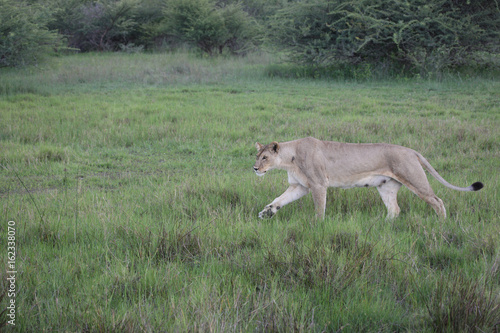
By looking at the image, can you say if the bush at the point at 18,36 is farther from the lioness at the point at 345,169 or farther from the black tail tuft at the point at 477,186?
the black tail tuft at the point at 477,186

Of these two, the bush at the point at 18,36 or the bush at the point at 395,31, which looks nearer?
the bush at the point at 18,36

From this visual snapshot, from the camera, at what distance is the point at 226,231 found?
13.9 ft

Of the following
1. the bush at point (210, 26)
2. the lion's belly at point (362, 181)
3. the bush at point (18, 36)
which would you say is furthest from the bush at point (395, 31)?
the lion's belly at point (362, 181)

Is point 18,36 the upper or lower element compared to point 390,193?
upper

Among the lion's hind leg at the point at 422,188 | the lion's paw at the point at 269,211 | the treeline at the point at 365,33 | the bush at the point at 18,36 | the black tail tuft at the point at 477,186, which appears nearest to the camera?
the black tail tuft at the point at 477,186

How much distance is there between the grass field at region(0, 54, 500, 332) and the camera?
2850mm

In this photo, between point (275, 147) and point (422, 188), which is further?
point (275, 147)

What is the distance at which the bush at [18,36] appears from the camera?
14.1 m

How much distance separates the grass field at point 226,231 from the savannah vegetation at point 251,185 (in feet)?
0.08

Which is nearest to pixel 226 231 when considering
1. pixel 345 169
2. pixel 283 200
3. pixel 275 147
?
pixel 283 200

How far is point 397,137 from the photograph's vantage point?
871 cm

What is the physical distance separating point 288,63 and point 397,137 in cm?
1265

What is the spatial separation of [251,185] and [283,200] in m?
0.97

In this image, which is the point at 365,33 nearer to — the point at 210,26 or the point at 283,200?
the point at 210,26
